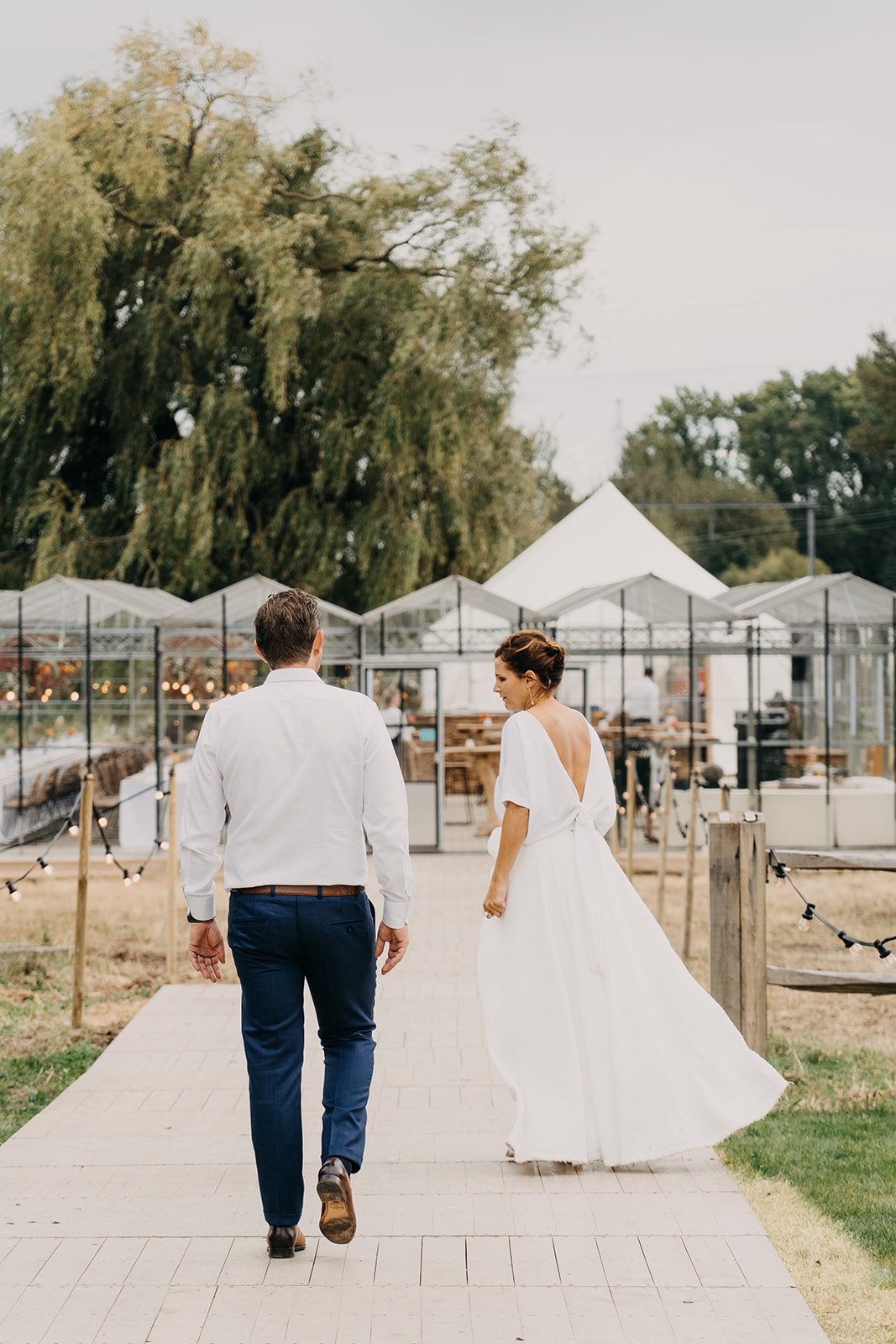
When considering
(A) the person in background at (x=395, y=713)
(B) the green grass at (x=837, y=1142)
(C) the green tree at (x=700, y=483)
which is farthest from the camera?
(C) the green tree at (x=700, y=483)

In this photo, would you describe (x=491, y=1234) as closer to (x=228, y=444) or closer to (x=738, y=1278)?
(x=738, y=1278)

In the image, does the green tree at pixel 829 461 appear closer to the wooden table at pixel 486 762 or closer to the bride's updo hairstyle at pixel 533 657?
the wooden table at pixel 486 762

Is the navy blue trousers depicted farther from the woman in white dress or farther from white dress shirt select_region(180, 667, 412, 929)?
the woman in white dress

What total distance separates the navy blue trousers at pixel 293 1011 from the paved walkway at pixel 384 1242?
0.28 meters

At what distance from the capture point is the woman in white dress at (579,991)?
5105mm

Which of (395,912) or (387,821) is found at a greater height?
(387,821)

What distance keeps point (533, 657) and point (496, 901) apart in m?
0.84

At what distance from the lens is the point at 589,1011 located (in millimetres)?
5164

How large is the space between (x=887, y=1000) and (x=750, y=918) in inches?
134

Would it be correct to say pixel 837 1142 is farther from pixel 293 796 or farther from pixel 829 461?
pixel 829 461

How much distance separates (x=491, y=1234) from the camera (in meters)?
4.38

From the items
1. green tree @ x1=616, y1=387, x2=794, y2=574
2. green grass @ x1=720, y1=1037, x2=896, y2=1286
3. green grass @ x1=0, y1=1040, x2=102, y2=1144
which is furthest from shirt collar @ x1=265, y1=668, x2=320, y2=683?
green tree @ x1=616, y1=387, x2=794, y2=574

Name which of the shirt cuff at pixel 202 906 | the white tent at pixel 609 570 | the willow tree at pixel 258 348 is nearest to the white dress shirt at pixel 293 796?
the shirt cuff at pixel 202 906

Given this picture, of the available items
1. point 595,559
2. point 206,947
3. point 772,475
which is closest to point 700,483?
point 772,475
